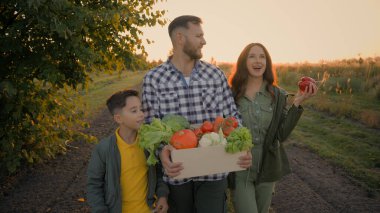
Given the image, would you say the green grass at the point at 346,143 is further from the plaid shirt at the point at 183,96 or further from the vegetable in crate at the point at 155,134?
the vegetable in crate at the point at 155,134

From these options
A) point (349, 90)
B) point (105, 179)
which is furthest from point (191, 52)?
point (349, 90)

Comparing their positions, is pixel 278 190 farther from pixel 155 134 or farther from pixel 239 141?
pixel 155 134

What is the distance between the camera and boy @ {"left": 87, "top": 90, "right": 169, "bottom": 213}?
9.82 feet

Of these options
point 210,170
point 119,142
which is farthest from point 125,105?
point 210,170

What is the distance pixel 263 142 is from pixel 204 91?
2.71 feet

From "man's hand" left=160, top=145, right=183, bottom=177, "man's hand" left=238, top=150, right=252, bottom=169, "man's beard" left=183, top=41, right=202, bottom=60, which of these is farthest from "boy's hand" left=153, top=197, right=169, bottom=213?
"man's beard" left=183, top=41, right=202, bottom=60

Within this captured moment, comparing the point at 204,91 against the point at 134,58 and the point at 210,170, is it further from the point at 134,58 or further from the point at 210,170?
the point at 134,58

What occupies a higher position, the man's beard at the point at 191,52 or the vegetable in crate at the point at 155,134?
the man's beard at the point at 191,52

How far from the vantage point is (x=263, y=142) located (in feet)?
11.4

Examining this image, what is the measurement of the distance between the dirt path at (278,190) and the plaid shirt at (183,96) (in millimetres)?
2568

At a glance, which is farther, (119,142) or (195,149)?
(119,142)

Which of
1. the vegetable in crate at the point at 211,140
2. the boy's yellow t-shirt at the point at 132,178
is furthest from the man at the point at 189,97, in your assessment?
the vegetable in crate at the point at 211,140

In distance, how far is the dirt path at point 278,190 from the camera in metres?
5.14

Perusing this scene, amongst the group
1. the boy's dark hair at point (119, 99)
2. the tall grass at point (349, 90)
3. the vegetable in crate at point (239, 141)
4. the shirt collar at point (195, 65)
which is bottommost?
the tall grass at point (349, 90)
